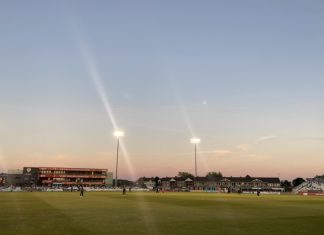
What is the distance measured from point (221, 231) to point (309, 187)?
142574 mm

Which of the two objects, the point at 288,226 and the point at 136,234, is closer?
the point at 136,234

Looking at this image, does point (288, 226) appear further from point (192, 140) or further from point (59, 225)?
point (192, 140)

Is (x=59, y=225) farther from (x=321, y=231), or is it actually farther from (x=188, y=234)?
(x=321, y=231)

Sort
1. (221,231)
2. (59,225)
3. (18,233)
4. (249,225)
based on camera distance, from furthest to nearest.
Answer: (249,225), (59,225), (221,231), (18,233)

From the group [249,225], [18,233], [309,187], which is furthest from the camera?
[309,187]

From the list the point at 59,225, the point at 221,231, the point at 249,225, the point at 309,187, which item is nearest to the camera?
the point at 221,231

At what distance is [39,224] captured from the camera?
2278 centimetres

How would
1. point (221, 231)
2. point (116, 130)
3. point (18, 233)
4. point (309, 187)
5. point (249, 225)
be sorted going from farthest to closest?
1. point (309, 187)
2. point (116, 130)
3. point (249, 225)
4. point (221, 231)
5. point (18, 233)

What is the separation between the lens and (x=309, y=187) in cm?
15100

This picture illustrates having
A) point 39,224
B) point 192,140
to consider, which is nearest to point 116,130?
point 192,140

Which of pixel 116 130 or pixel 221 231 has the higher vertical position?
pixel 116 130

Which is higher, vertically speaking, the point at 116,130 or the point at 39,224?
the point at 116,130

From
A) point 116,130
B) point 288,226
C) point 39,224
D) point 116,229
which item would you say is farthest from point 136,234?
point 116,130

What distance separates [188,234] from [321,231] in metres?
7.83
